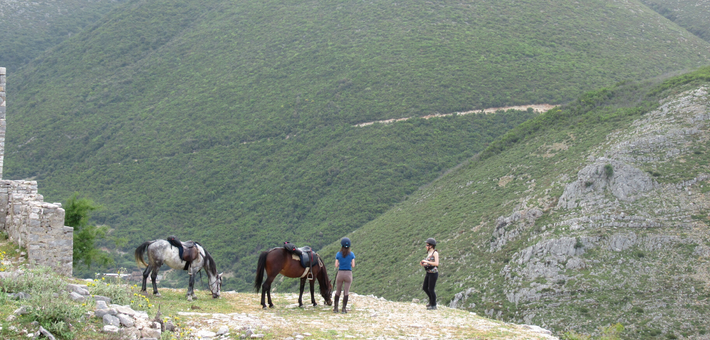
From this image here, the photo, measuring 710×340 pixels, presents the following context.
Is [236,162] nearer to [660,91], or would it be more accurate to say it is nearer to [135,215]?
[135,215]

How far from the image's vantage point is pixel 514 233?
84.2ft

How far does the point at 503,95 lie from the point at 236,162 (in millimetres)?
27587

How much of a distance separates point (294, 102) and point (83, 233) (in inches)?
1655

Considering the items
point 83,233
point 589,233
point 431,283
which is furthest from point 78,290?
point 589,233

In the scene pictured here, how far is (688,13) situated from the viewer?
300 feet

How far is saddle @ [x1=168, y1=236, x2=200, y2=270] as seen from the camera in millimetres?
13961

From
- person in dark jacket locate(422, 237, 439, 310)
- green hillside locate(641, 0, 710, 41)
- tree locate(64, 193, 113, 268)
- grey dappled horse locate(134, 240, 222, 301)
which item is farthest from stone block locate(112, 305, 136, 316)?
green hillside locate(641, 0, 710, 41)

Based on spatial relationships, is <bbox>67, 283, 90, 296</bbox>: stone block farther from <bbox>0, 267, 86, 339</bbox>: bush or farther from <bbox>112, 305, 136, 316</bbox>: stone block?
<bbox>112, 305, 136, 316</bbox>: stone block

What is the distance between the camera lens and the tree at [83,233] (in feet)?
78.7

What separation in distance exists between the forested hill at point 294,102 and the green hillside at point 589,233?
1612cm

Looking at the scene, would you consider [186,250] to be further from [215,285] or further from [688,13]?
[688,13]

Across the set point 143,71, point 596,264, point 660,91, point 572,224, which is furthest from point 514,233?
point 143,71

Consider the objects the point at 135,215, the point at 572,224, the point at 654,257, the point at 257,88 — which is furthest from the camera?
the point at 257,88

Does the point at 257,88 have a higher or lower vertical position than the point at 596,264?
higher
